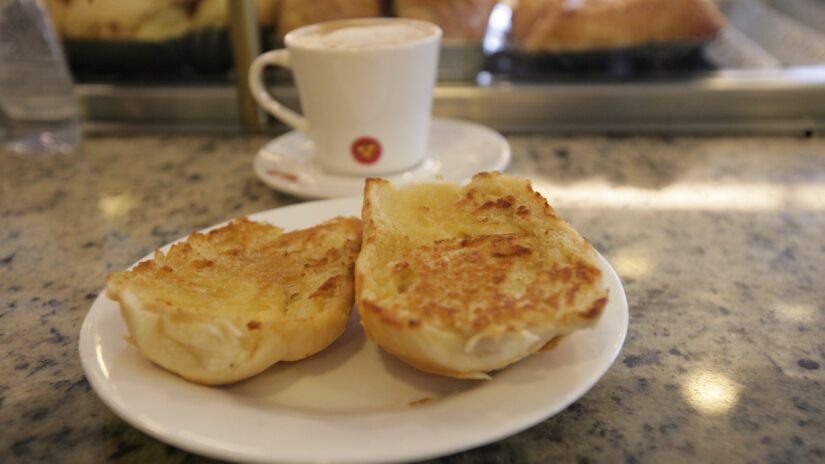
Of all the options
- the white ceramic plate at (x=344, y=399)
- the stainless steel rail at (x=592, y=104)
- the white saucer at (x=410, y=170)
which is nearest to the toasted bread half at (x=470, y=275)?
the white ceramic plate at (x=344, y=399)

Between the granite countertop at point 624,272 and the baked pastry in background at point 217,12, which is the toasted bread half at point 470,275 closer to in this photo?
the granite countertop at point 624,272

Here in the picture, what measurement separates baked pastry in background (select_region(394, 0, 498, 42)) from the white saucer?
18 centimetres

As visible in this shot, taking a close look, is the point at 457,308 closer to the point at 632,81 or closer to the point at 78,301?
the point at 78,301

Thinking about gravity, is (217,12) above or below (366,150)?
above

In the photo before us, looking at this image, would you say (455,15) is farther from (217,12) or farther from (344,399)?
(344,399)

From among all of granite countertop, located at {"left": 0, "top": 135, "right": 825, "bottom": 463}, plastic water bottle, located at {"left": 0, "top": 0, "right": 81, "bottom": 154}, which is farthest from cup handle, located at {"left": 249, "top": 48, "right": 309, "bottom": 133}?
plastic water bottle, located at {"left": 0, "top": 0, "right": 81, "bottom": 154}

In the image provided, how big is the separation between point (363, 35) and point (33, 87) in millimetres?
630

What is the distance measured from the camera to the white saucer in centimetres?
97

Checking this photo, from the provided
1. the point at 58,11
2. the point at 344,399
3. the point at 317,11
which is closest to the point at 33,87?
the point at 58,11

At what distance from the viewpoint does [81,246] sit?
2.91 feet

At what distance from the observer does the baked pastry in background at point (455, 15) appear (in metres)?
1.21

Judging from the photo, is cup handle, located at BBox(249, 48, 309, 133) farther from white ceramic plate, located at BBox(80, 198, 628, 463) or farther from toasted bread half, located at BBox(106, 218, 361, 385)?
white ceramic plate, located at BBox(80, 198, 628, 463)

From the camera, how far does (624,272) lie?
2.59 ft

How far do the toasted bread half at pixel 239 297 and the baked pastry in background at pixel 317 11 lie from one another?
66 cm
